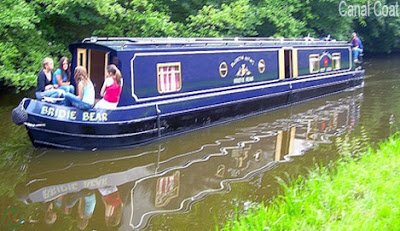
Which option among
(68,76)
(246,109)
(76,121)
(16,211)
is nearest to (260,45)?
(246,109)

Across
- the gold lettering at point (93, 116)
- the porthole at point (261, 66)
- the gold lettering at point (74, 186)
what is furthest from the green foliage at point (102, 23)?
the gold lettering at point (74, 186)

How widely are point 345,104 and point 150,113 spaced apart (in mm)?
6230

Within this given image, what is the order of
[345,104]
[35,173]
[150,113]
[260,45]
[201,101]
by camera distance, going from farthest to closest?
[345,104]
[260,45]
[201,101]
[150,113]
[35,173]

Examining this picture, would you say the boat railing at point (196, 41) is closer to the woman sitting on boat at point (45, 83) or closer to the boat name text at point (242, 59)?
the boat name text at point (242, 59)

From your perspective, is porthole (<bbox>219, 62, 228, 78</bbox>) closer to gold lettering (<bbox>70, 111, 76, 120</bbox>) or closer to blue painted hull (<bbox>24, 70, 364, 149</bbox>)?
blue painted hull (<bbox>24, 70, 364, 149</bbox>)

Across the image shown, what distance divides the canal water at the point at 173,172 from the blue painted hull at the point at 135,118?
204 mm

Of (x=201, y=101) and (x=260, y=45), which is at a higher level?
(x=260, y=45)

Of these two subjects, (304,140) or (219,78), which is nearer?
(304,140)

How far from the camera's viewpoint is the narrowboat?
6926 millimetres

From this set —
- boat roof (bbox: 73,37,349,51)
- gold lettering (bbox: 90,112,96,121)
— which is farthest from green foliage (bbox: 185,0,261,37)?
gold lettering (bbox: 90,112,96,121)

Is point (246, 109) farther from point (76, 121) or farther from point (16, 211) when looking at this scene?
point (16, 211)

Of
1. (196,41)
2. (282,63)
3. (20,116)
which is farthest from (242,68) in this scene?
(20,116)

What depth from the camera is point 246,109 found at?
9945mm

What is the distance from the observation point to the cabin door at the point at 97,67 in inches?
310
